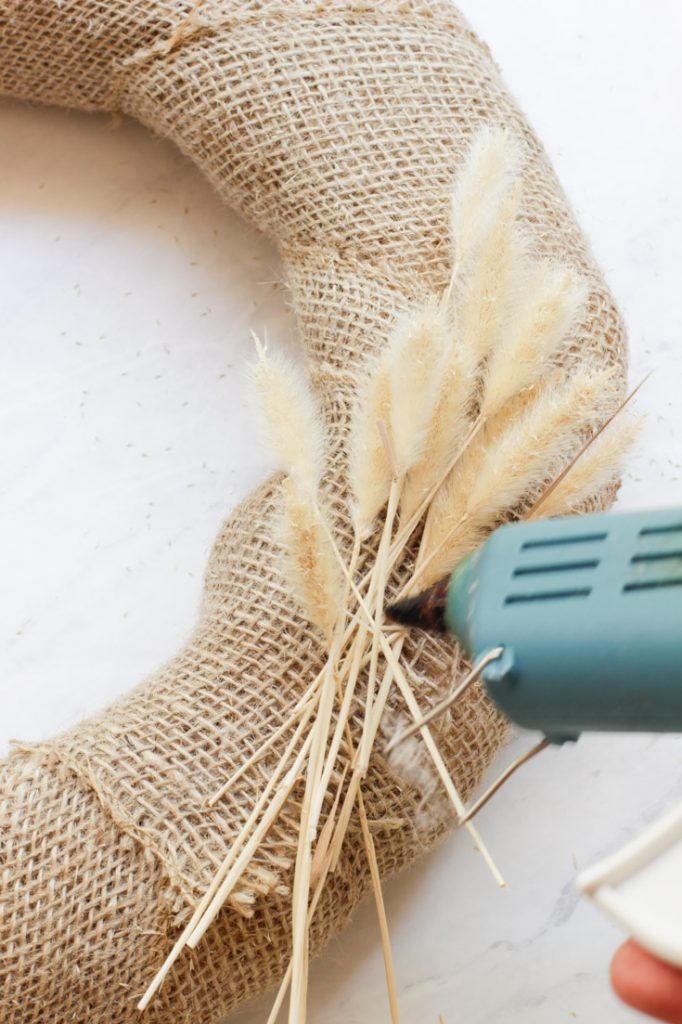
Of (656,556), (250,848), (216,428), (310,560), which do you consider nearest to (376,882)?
(250,848)

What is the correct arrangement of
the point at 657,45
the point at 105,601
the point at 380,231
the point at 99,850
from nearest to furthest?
the point at 99,850, the point at 380,231, the point at 105,601, the point at 657,45

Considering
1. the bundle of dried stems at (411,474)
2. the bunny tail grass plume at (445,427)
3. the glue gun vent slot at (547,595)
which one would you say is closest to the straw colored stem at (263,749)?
the bundle of dried stems at (411,474)

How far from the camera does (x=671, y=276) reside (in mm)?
904

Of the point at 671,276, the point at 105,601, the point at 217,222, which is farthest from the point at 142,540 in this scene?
the point at 671,276

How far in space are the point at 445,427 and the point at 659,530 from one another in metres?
0.20

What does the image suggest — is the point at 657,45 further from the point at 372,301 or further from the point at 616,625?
the point at 616,625

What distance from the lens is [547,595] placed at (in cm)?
44

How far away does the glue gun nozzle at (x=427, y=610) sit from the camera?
1.64ft

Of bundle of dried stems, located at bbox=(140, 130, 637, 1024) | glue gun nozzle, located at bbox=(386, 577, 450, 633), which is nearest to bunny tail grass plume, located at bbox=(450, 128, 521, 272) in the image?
bundle of dried stems, located at bbox=(140, 130, 637, 1024)

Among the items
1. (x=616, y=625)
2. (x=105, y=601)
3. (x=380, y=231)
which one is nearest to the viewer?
(x=616, y=625)

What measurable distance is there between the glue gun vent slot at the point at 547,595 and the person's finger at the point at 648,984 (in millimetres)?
135

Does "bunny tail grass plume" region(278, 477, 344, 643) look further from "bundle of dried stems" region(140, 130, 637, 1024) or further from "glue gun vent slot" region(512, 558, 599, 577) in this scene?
"glue gun vent slot" region(512, 558, 599, 577)

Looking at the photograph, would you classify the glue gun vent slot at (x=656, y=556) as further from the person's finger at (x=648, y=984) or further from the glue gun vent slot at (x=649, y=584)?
the person's finger at (x=648, y=984)

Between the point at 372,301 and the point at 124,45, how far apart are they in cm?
29
